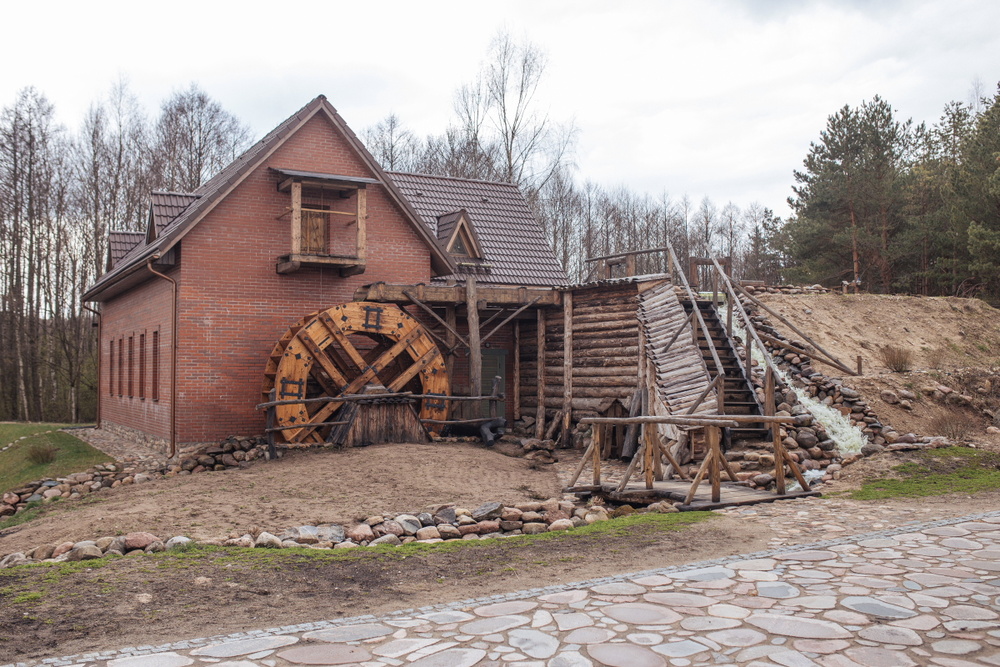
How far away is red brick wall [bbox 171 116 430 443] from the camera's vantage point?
15891 mm

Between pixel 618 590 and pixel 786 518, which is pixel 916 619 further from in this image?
pixel 786 518

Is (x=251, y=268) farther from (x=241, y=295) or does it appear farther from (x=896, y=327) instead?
(x=896, y=327)

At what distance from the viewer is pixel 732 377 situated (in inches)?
616

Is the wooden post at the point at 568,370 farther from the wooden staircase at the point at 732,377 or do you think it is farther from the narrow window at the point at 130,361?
the narrow window at the point at 130,361

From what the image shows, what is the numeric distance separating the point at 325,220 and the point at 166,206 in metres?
3.37

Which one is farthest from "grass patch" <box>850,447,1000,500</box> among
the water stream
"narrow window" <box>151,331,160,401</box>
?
"narrow window" <box>151,331,160,401</box>

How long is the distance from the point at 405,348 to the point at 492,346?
3766mm

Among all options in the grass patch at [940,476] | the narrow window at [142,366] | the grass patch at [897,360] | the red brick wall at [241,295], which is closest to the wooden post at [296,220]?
the red brick wall at [241,295]

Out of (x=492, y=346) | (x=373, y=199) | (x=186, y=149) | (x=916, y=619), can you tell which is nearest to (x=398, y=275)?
(x=373, y=199)

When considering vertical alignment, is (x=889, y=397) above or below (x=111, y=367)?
below

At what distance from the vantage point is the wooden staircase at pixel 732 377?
14258mm

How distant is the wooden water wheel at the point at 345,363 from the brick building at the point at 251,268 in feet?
2.70

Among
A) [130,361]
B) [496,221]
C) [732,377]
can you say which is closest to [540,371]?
[732,377]

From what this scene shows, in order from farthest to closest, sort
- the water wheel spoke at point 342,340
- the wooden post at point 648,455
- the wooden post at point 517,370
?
the wooden post at point 517,370 < the water wheel spoke at point 342,340 < the wooden post at point 648,455
